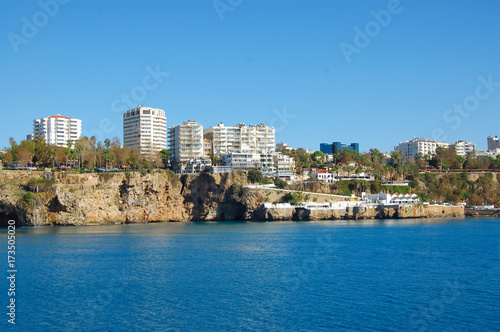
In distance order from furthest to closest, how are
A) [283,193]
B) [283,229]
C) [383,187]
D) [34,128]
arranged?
1. [34,128]
2. [383,187]
3. [283,193]
4. [283,229]

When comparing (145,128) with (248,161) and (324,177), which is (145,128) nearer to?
(248,161)

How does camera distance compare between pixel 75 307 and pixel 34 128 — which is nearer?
pixel 75 307

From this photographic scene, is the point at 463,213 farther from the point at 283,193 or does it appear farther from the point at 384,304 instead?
the point at 384,304

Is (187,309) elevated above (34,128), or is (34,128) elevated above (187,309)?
(34,128)

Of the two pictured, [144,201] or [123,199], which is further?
[144,201]

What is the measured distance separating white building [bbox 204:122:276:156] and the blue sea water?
65974 millimetres

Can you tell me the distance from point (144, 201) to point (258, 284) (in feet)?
190

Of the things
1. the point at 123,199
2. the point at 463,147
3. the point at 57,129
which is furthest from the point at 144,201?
the point at 463,147

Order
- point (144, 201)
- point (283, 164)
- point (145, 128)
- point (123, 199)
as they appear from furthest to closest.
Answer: point (145, 128), point (283, 164), point (144, 201), point (123, 199)

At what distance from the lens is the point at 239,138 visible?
123500mm

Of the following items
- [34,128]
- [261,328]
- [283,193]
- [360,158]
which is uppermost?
[34,128]

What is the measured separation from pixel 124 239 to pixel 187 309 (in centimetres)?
3182

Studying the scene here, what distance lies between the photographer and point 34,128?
162 m

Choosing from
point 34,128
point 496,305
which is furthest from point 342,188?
point 34,128
